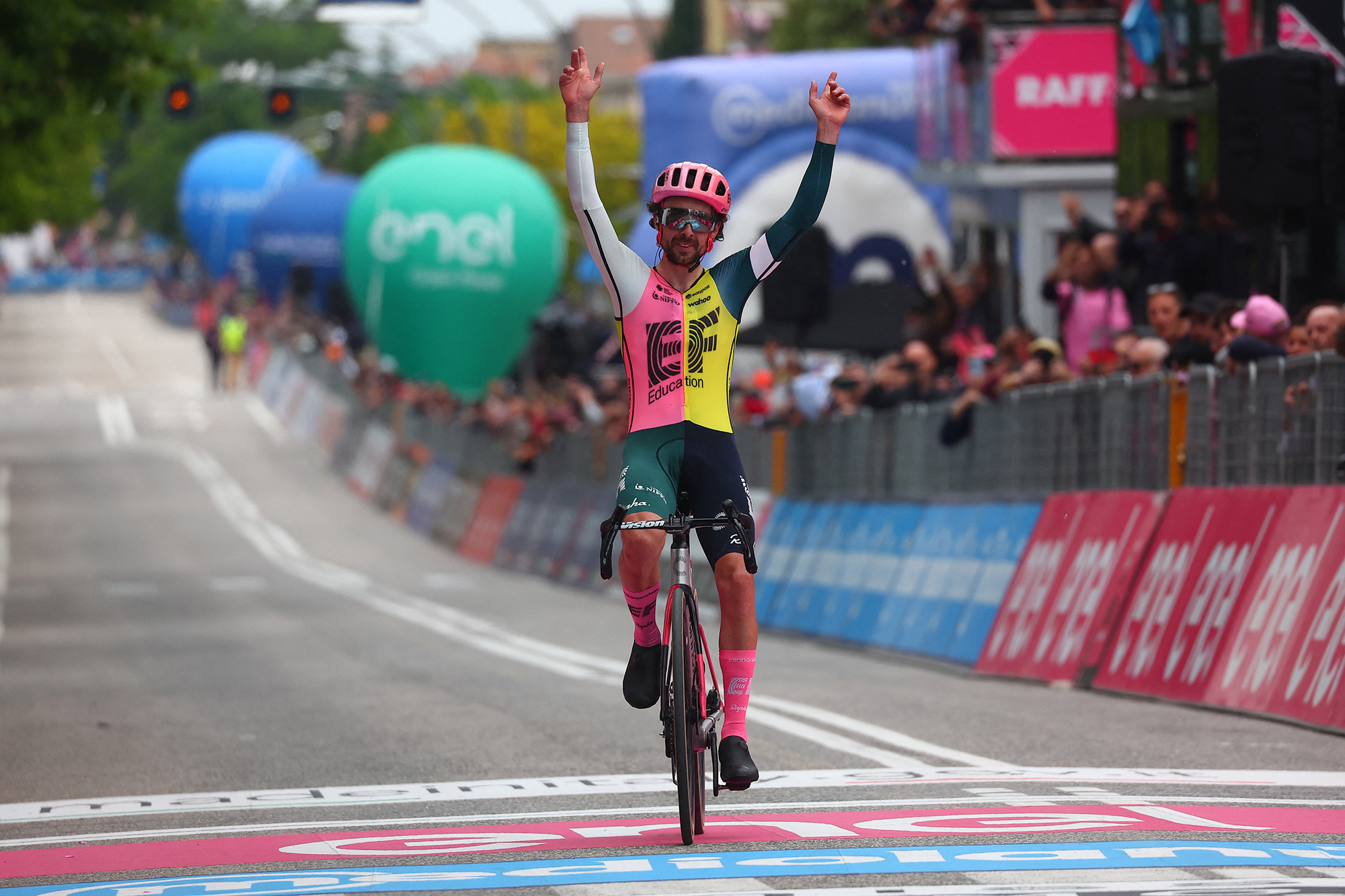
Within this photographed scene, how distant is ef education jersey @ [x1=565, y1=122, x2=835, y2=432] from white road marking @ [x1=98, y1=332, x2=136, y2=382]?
67045mm

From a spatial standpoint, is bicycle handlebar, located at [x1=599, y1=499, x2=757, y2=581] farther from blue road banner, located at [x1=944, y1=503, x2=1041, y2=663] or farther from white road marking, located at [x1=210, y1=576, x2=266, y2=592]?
white road marking, located at [x1=210, y1=576, x2=266, y2=592]

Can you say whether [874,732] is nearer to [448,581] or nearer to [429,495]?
[448,581]

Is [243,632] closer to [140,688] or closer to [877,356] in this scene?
[140,688]

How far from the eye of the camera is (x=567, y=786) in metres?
9.18

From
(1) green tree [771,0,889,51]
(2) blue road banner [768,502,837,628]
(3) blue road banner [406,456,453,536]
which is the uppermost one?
(1) green tree [771,0,889,51]

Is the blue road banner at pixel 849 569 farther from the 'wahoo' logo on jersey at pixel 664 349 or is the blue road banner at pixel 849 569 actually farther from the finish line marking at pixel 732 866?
the finish line marking at pixel 732 866

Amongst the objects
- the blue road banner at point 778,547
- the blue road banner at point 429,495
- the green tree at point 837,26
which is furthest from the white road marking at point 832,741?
the green tree at point 837,26

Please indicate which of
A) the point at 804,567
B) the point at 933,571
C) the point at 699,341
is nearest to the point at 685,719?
the point at 699,341

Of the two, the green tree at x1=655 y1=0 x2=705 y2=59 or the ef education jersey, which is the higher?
the green tree at x1=655 y1=0 x2=705 y2=59

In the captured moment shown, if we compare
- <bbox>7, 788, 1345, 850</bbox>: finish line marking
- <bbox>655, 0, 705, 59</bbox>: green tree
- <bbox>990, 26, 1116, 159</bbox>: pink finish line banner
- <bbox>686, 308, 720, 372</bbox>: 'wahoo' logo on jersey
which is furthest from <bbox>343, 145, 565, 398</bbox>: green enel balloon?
<bbox>655, 0, 705, 59</bbox>: green tree

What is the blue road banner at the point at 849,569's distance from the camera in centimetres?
1817

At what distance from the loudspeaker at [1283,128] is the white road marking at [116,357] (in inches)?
2505

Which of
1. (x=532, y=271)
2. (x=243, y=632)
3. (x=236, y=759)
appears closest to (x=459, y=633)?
(x=243, y=632)

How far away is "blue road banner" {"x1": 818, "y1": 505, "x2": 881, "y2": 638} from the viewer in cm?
1817
